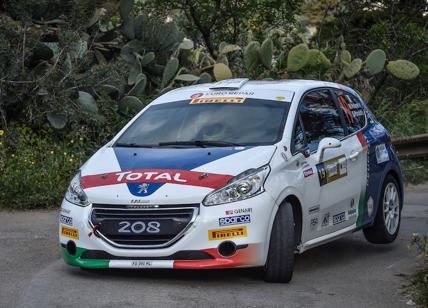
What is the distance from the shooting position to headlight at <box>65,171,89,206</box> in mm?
8057

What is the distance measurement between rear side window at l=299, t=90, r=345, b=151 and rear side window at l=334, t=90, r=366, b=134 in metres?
0.17

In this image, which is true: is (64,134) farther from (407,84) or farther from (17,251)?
(407,84)

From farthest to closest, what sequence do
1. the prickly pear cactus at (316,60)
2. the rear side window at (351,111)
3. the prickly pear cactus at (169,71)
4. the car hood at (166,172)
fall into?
1. the prickly pear cactus at (316,60)
2. the prickly pear cactus at (169,71)
3. the rear side window at (351,111)
4. the car hood at (166,172)

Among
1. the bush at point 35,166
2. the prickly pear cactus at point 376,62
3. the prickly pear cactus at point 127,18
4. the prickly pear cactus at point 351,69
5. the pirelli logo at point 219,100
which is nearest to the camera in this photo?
the pirelli logo at point 219,100

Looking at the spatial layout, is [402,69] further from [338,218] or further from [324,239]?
[324,239]

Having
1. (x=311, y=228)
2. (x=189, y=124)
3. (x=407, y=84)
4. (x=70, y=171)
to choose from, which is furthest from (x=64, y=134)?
(x=407, y=84)

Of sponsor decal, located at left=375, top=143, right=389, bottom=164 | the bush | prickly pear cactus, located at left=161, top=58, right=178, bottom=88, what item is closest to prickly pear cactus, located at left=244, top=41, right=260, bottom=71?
prickly pear cactus, located at left=161, top=58, right=178, bottom=88

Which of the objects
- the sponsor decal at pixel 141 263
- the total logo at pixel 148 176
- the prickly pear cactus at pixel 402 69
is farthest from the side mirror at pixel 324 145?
the prickly pear cactus at pixel 402 69

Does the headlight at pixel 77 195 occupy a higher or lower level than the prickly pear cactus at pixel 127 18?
higher

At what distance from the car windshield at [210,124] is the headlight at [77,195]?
2.75ft

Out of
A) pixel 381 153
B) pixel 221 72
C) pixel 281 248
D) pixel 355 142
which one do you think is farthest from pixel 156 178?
pixel 221 72

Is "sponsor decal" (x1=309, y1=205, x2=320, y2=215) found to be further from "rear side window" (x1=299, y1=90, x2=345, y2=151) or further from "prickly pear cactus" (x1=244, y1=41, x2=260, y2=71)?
"prickly pear cactus" (x1=244, y1=41, x2=260, y2=71)

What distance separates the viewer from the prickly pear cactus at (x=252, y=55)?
15773 millimetres

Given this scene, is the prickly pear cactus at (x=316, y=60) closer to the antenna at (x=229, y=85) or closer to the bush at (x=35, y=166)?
the bush at (x=35, y=166)
